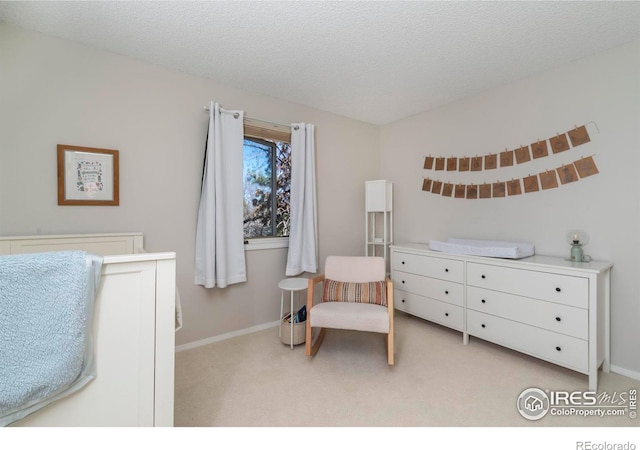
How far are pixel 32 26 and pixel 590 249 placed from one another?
13.7 ft

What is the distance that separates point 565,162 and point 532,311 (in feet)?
4.02

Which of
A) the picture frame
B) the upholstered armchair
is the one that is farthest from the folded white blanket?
the picture frame

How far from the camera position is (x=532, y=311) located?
204cm

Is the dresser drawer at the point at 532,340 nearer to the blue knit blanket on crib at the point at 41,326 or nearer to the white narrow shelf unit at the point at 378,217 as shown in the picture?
the white narrow shelf unit at the point at 378,217

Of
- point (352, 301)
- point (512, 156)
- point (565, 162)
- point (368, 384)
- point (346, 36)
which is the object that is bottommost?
point (368, 384)

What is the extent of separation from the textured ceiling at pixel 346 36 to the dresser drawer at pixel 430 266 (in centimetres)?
162

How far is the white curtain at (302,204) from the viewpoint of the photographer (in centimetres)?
290

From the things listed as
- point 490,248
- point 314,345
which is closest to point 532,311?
point 490,248

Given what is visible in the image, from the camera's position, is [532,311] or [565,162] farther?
[565,162]

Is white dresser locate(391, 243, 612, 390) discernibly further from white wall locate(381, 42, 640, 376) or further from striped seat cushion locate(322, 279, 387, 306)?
striped seat cushion locate(322, 279, 387, 306)

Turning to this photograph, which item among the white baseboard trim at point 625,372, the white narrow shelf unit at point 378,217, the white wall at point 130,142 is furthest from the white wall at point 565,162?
the white wall at point 130,142

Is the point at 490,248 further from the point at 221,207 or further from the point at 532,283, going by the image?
the point at 221,207

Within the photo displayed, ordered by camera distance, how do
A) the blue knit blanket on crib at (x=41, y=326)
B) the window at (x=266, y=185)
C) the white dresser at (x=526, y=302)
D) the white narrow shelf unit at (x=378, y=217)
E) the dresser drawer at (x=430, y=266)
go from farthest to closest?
the white narrow shelf unit at (x=378, y=217) < the window at (x=266, y=185) < the dresser drawer at (x=430, y=266) < the white dresser at (x=526, y=302) < the blue knit blanket on crib at (x=41, y=326)

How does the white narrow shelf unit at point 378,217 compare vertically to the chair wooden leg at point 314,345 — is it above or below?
above
